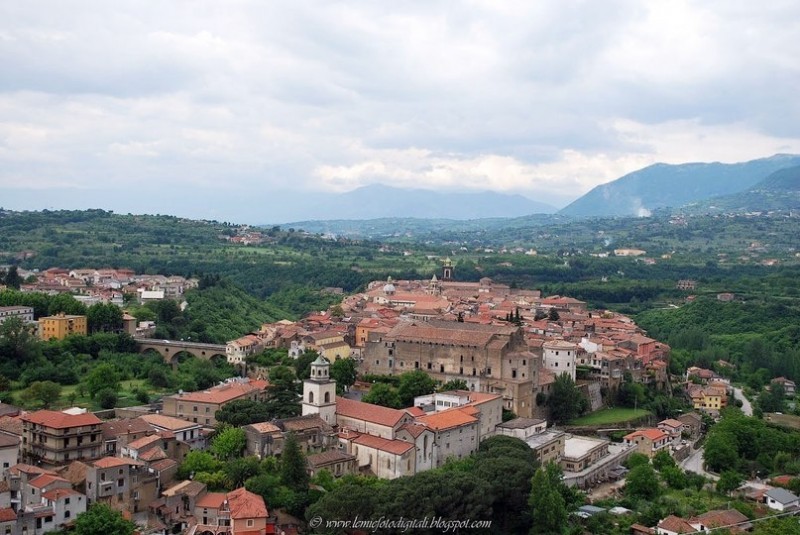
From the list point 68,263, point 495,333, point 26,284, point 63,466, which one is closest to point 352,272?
point 68,263

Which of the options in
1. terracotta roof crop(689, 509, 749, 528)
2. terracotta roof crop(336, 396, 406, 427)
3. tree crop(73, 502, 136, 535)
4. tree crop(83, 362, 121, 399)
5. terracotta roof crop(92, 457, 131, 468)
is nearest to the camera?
tree crop(73, 502, 136, 535)

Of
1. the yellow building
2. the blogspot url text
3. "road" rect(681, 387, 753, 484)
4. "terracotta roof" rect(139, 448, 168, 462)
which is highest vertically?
the yellow building

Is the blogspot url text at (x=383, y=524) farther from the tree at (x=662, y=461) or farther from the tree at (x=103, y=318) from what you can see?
the tree at (x=103, y=318)

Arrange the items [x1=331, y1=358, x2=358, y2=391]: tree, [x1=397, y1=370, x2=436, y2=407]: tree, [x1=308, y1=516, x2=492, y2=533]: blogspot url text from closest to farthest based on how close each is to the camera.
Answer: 1. [x1=308, y1=516, x2=492, y2=533]: blogspot url text
2. [x1=397, y1=370, x2=436, y2=407]: tree
3. [x1=331, y1=358, x2=358, y2=391]: tree

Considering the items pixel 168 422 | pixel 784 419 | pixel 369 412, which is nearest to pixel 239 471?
pixel 168 422

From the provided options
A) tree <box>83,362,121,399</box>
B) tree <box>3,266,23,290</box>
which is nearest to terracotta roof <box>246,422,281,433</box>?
tree <box>83,362,121,399</box>

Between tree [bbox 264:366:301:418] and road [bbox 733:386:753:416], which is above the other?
tree [bbox 264:366:301:418]

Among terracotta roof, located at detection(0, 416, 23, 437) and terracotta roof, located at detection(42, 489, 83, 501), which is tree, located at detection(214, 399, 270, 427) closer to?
terracotta roof, located at detection(0, 416, 23, 437)

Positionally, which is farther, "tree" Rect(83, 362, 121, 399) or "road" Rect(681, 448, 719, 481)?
"tree" Rect(83, 362, 121, 399)
